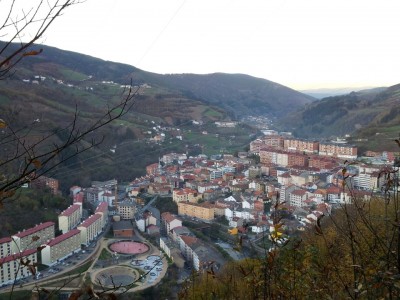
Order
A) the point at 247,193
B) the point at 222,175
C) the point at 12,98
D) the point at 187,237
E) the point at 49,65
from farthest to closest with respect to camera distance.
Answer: the point at 49,65
the point at 12,98
the point at 222,175
the point at 247,193
the point at 187,237

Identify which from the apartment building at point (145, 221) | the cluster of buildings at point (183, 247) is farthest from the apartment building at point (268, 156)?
the cluster of buildings at point (183, 247)

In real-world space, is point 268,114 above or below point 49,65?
below

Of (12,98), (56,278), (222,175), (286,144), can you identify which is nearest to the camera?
(56,278)

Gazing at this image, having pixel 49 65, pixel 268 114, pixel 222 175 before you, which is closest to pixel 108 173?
pixel 222 175

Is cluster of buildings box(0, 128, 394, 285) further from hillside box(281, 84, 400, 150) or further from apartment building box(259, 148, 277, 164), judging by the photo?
hillside box(281, 84, 400, 150)

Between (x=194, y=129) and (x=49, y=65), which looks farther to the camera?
(x=49, y=65)

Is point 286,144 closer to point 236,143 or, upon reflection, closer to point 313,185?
point 236,143
